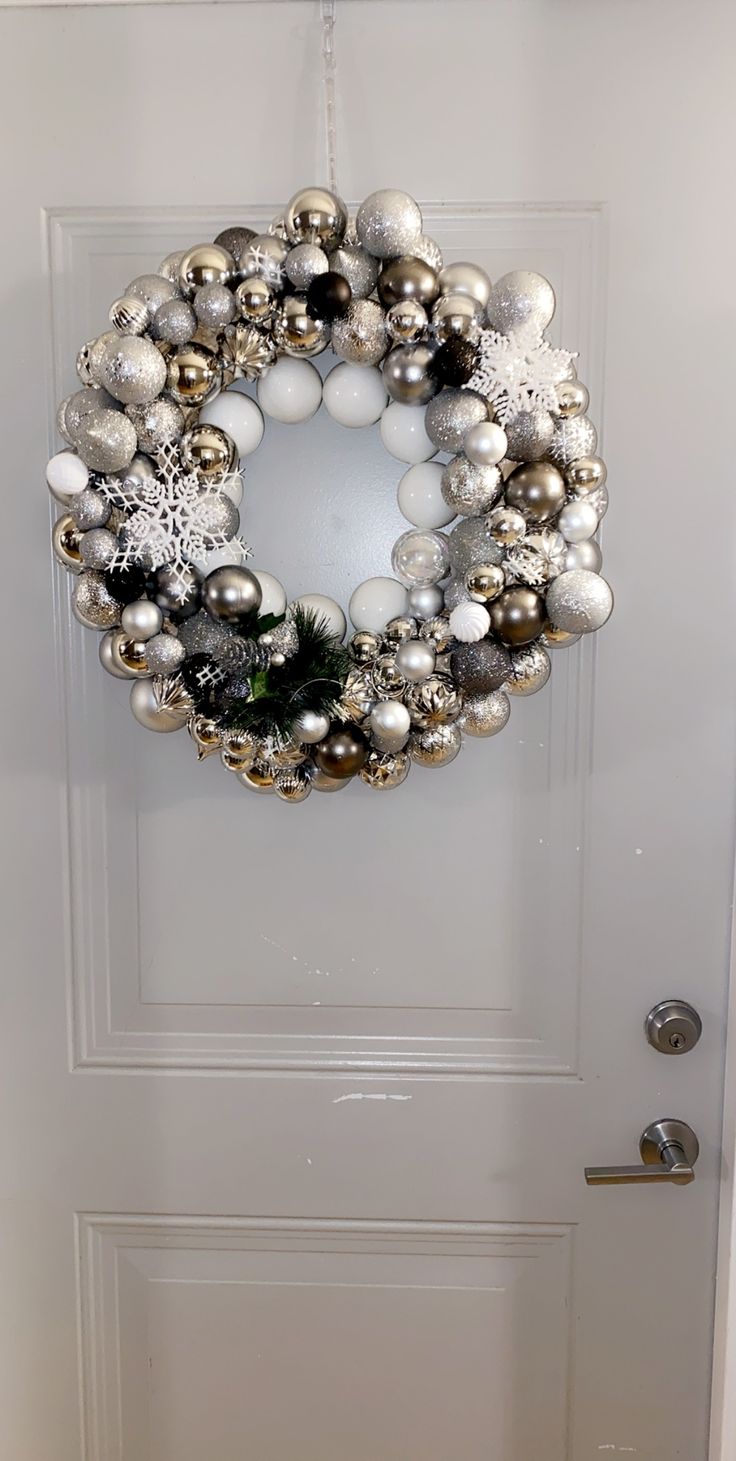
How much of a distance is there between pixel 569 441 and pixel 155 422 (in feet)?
1.15

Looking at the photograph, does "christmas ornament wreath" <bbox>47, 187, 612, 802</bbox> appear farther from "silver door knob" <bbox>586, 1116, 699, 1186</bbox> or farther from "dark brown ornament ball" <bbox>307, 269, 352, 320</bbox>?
"silver door knob" <bbox>586, 1116, 699, 1186</bbox>

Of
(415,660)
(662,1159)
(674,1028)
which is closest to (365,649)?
(415,660)

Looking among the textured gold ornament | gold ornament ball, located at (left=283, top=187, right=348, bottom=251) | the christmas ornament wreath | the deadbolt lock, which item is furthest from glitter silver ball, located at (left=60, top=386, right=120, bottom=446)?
the deadbolt lock

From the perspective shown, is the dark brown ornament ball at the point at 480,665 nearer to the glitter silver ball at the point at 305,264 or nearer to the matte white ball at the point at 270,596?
the matte white ball at the point at 270,596

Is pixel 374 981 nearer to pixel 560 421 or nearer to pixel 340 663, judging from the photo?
pixel 340 663

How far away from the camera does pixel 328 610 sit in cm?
89

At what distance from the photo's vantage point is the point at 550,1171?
1004 millimetres

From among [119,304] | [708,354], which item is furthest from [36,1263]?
[708,354]

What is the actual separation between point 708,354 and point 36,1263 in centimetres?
116

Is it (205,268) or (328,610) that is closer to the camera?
(205,268)

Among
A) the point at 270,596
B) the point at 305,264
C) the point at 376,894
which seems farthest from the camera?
the point at 376,894

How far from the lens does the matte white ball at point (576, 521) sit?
0.81m

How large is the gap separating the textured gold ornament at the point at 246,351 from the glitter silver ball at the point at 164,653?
24 centimetres

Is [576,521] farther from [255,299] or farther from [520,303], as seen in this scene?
[255,299]
